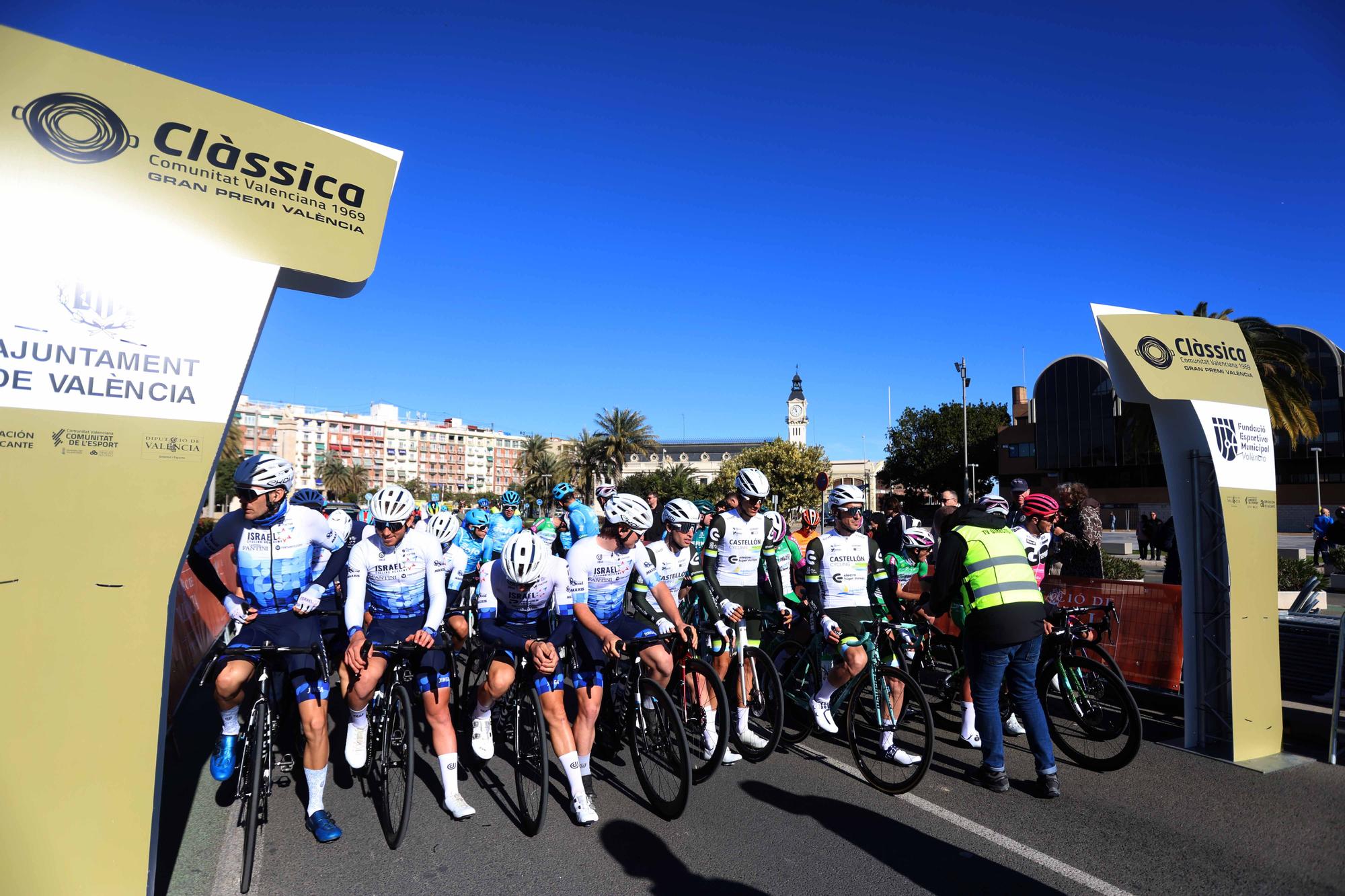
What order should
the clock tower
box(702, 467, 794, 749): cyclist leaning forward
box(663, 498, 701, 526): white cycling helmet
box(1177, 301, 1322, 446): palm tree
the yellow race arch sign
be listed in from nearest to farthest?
1. the yellow race arch sign
2. box(702, 467, 794, 749): cyclist leaning forward
3. box(663, 498, 701, 526): white cycling helmet
4. box(1177, 301, 1322, 446): palm tree
5. the clock tower

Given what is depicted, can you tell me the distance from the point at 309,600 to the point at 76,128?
9.91 feet

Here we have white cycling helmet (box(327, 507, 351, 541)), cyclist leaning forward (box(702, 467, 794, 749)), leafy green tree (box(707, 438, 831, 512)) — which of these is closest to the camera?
cyclist leaning forward (box(702, 467, 794, 749))

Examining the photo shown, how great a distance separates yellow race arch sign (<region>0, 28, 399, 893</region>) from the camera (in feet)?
10.5

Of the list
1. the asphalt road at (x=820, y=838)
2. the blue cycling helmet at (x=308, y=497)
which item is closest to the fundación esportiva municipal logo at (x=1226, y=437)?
the asphalt road at (x=820, y=838)

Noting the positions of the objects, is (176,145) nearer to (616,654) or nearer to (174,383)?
(174,383)

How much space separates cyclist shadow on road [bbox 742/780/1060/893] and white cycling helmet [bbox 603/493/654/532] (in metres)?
1.99

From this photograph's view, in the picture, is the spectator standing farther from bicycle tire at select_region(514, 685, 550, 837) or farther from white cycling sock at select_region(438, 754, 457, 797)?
white cycling sock at select_region(438, 754, 457, 797)

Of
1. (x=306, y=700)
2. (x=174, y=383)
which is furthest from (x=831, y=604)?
(x=174, y=383)

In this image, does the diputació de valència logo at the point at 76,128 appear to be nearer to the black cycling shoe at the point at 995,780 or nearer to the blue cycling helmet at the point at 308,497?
the blue cycling helmet at the point at 308,497

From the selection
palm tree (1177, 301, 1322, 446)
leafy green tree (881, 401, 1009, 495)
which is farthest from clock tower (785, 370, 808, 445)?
palm tree (1177, 301, 1322, 446)

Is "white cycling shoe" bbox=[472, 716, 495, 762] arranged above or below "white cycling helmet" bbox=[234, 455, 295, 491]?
below

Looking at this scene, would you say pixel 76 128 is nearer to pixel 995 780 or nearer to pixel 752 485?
pixel 752 485

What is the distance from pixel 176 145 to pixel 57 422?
1447mm

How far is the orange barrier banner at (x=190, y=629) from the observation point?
21.4 feet
